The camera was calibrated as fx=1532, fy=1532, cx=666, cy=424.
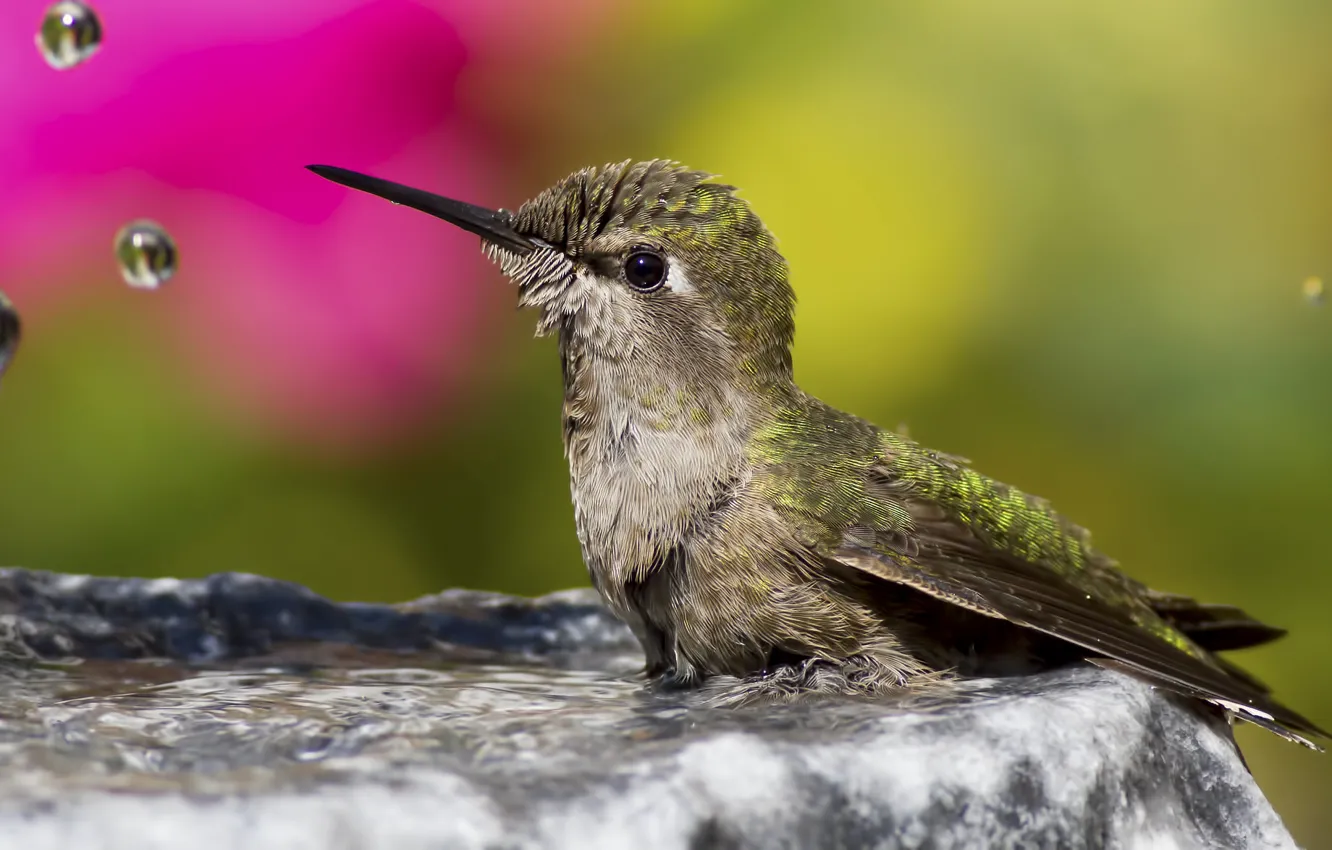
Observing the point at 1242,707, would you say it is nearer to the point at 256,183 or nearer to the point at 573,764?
the point at 573,764

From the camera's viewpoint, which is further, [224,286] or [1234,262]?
[1234,262]

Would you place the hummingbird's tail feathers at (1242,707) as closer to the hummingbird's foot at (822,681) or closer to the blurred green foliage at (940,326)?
the hummingbird's foot at (822,681)

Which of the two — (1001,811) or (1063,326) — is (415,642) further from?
(1063,326)

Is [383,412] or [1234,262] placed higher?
[1234,262]

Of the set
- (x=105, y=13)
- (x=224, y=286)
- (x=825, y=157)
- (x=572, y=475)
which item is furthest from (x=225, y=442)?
(x=825, y=157)

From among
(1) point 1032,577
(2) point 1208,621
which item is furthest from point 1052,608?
(2) point 1208,621

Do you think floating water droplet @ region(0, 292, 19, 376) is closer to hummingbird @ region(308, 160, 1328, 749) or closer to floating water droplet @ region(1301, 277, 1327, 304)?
hummingbird @ region(308, 160, 1328, 749)
